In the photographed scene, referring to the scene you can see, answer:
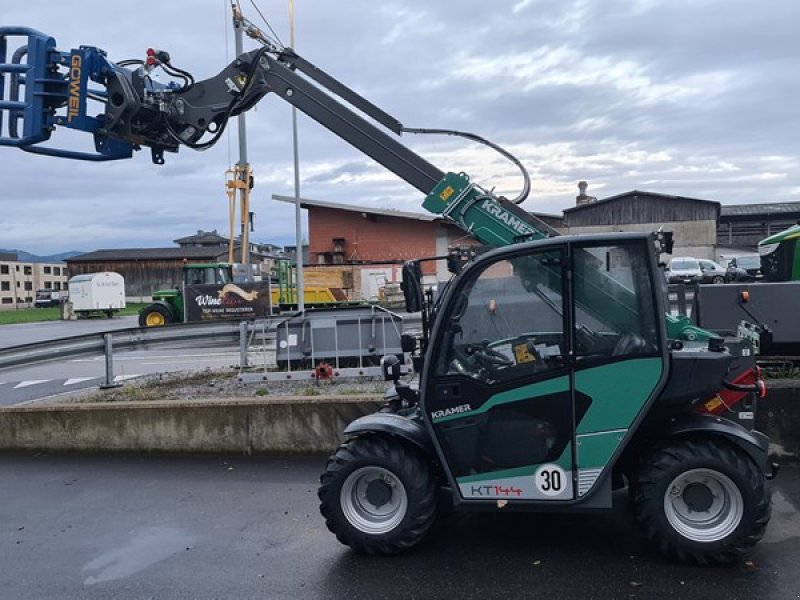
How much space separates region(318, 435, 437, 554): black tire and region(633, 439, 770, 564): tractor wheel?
1397 mm

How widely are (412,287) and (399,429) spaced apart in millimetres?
977

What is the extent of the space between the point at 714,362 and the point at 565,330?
3.15ft

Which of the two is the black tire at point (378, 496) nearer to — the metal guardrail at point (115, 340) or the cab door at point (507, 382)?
the cab door at point (507, 382)

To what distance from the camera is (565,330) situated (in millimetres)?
4215

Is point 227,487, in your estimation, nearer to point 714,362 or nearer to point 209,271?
point 714,362

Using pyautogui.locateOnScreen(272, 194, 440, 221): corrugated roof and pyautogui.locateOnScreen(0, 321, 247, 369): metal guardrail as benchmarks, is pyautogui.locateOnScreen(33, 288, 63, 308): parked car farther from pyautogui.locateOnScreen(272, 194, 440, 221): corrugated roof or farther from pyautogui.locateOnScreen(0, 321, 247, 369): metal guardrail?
pyautogui.locateOnScreen(0, 321, 247, 369): metal guardrail

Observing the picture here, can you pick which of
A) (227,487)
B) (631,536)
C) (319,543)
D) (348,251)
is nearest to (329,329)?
(227,487)

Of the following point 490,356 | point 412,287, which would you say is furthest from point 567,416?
point 412,287

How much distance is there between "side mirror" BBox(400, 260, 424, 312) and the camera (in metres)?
4.43

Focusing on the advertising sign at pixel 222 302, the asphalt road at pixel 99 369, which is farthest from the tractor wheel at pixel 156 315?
the asphalt road at pixel 99 369

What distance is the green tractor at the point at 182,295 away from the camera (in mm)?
25734

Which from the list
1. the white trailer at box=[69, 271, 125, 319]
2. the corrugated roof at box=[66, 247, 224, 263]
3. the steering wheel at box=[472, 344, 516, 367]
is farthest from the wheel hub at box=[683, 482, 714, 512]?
the corrugated roof at box=[66, 247, 224, 263]

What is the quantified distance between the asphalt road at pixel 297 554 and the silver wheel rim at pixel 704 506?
23 centimetres

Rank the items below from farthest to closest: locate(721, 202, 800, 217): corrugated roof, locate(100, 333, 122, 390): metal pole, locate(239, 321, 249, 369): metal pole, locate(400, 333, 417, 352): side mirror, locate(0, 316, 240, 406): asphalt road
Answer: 1. locate(721, 202, 800, 217): corrugated roof
2. locate(0, 316, 240, 406): asphalt road
3. locate(239, 321, 249, 369): metal pole
4. locate(100, 333, 122, 390): metal pole
5. locate(400, 333, 417, 352): side mirror
